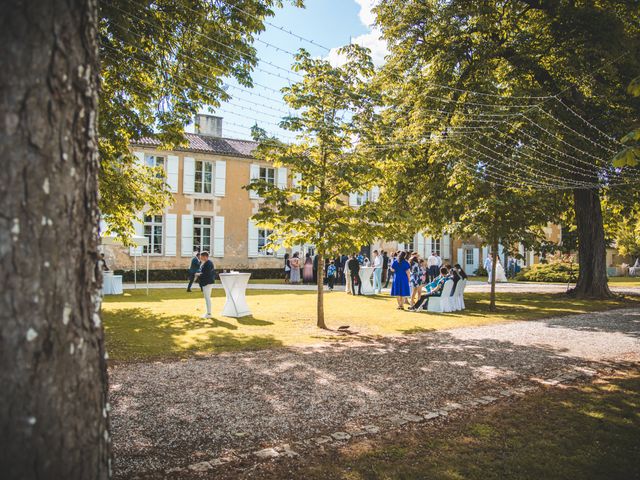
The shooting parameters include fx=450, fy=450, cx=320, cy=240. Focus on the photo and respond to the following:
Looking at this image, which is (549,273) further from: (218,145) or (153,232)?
(153,232)

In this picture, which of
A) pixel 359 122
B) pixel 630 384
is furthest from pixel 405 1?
pixel 630 384

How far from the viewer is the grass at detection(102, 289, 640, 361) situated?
7.55 meters

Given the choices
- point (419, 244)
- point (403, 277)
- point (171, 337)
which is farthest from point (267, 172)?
point (171, 337)

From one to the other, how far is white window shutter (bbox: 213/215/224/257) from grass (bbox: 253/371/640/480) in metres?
22.1

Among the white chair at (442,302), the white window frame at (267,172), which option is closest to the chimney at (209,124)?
the white window frame at (267,172)

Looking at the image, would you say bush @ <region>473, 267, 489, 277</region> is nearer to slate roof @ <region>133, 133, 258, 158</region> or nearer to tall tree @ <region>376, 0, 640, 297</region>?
slate roof @ <region>133, 133, 258, 158</region>

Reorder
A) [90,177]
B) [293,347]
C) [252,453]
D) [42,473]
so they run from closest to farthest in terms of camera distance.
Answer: [42,473] < [90,177] < [252,453] < [293,347]

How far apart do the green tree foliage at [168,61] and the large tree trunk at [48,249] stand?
6.27 meters

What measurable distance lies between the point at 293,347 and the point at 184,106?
18.8 ft

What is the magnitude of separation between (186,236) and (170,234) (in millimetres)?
914

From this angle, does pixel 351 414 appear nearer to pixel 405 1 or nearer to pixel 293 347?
pixel 293 347

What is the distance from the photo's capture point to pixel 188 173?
24.6 meters

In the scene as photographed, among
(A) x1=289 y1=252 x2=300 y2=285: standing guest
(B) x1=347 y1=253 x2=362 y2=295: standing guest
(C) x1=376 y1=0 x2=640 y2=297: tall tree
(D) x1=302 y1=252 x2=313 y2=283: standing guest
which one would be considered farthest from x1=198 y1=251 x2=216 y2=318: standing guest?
(D) x1=302 y1=252 x2=313 y2=283: standing guest

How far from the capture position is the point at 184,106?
31.7ft
